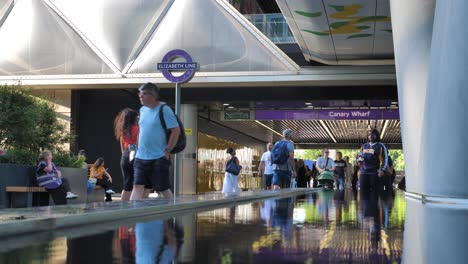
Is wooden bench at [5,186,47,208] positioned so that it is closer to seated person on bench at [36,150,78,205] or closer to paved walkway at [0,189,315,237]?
seated person on bench at [36,150,78,205]

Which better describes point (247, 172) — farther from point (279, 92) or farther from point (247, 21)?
point (247, 21)

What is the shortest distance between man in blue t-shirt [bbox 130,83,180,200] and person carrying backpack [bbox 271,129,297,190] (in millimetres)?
6213

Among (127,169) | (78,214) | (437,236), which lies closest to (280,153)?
(127,169)

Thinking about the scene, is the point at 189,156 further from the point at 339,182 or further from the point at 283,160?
the point at 283,160

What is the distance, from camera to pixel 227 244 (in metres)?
4.26

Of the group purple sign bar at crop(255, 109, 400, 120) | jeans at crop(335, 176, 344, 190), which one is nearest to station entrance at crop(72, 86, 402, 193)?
purple sign bar at crop(255, 109, 400, 120)

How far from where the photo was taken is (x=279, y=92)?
85.3ft

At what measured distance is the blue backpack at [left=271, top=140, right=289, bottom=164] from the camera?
13930 mm

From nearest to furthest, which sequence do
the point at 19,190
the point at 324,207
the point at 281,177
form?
the point at 324,207
the point at 19,190
the point at 281,177

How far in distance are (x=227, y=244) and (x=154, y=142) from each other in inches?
Result: 145

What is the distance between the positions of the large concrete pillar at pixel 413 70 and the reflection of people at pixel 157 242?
5269 mm

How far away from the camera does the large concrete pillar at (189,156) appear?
26.2 meters

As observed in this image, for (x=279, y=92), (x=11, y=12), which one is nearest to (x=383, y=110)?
(x=279, y=92)

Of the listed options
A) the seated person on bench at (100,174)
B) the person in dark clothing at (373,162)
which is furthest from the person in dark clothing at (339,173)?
the person in dark clothing at (373,162)
